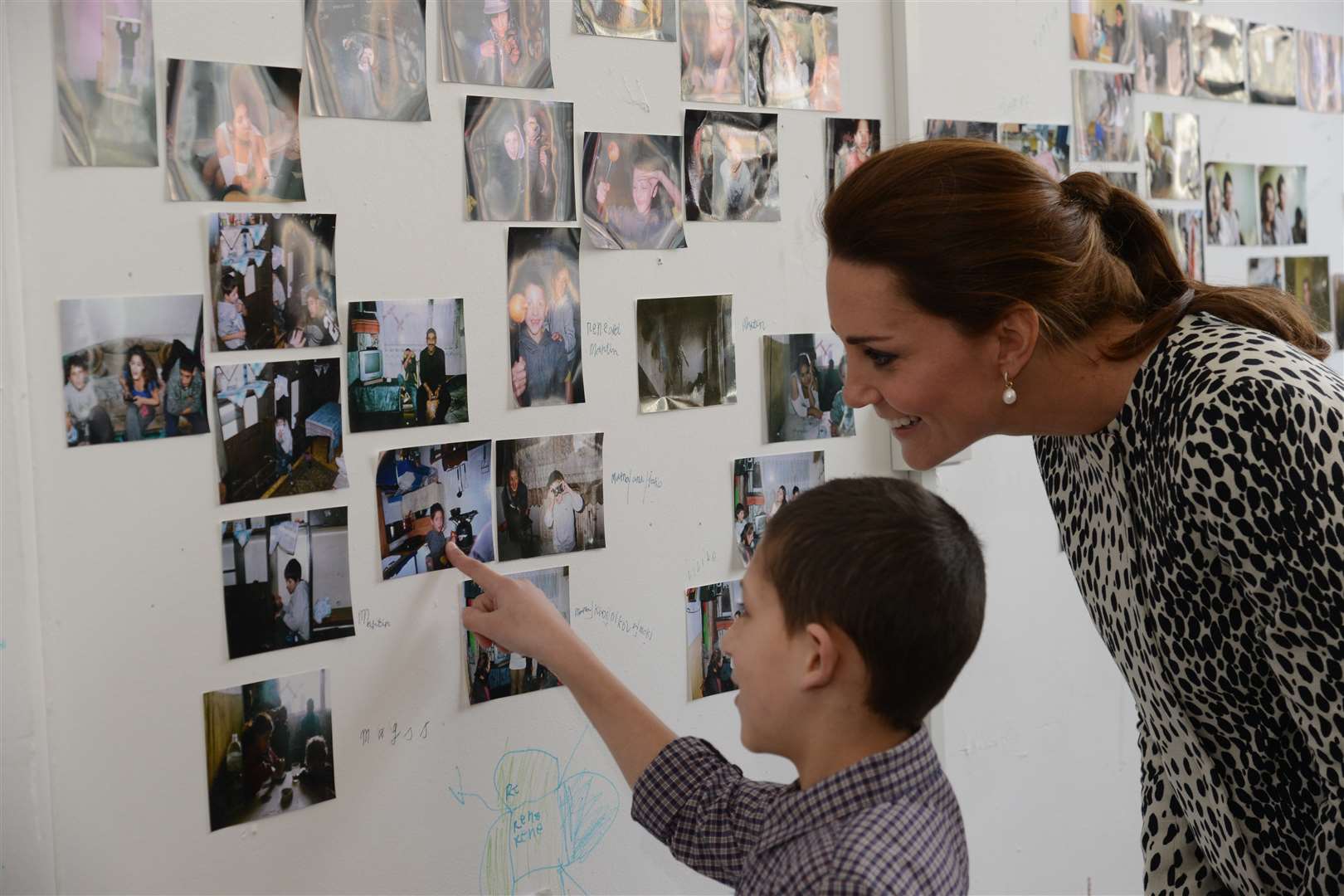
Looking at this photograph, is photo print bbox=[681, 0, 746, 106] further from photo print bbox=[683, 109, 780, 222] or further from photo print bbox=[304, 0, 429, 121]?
photo print bbox=[304, 0, 429, 121]

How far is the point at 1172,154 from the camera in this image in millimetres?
2166

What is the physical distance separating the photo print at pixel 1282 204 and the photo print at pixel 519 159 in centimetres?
155

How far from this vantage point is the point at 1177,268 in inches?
48.2

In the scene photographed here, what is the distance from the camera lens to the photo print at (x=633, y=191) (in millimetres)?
1488

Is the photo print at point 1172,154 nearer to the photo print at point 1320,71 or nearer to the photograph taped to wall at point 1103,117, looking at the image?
the photograph taped to wall at point 1103,117

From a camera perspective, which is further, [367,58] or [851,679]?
[367,58]

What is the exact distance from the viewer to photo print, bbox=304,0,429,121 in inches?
51.3

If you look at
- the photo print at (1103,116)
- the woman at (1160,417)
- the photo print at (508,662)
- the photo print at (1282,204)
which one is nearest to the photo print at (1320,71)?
the photo print at (1282,204)

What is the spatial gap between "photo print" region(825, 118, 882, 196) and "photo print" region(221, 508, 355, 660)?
85 cm

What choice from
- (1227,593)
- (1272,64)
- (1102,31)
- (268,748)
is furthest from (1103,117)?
(268,748)

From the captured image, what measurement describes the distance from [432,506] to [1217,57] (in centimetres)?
176

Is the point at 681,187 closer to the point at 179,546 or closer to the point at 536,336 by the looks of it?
the point at 536,336

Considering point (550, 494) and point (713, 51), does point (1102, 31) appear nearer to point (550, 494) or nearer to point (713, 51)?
point (713, 51)

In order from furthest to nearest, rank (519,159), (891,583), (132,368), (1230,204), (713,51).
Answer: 1. (1230,204)
2. (713,51)
3. (519,159)
4. (132,368)
5. (891,583)
